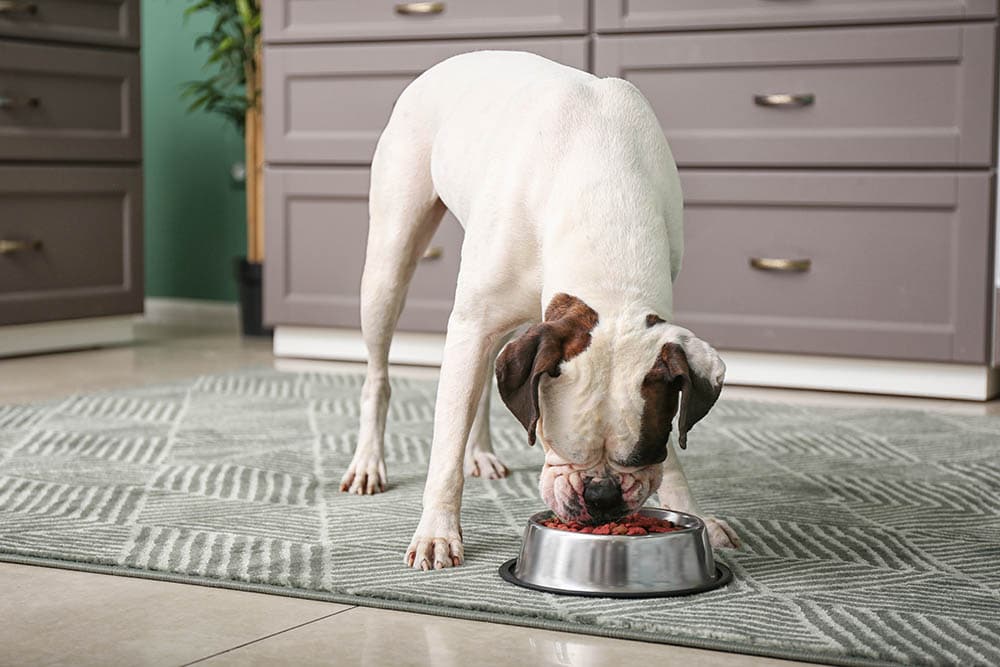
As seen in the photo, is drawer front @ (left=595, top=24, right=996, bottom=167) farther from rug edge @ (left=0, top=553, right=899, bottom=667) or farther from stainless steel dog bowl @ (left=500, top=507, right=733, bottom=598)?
rug edge @ (left=0, top=553, right=899, bottom=667)

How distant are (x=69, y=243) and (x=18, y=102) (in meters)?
0.48

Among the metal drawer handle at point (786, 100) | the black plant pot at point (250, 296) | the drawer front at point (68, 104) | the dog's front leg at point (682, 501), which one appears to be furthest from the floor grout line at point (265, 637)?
the black plant pot at point (250, 296)

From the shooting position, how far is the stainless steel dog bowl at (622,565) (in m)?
1.69

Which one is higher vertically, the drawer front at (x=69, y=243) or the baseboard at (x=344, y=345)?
the drawer front at (x=69, y=243)

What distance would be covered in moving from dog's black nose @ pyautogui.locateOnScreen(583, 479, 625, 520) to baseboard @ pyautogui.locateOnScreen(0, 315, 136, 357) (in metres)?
3.02

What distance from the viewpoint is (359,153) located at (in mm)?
4141

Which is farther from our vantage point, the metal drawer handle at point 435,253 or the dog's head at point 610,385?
the metal drawer handle at point 435,253

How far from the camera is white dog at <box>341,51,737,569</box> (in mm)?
1616

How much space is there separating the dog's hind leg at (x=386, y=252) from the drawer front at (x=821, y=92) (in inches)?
58.4

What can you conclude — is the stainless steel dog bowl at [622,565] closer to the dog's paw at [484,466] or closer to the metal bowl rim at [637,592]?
the metal bowl rim at [637,592]

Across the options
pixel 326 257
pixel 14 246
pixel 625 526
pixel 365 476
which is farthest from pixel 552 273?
pixel 14 246

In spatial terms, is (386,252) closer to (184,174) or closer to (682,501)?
(682,501)

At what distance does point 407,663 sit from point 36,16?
3.37 meters

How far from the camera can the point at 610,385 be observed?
5.28ft
